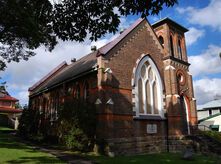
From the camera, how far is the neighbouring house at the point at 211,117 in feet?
119

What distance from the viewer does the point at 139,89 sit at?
816 inches

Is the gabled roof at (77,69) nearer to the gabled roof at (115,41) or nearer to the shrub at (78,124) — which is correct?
the gabled roof at (115,41)

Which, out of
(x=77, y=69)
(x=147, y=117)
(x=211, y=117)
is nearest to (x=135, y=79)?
(x=147, y=117)

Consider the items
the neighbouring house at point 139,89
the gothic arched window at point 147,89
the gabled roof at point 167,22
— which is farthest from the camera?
the gabled roof at point 167,22

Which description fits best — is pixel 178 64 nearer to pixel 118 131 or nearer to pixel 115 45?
pixel 115 45

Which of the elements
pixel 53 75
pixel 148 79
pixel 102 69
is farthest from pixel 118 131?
pixel 53 75

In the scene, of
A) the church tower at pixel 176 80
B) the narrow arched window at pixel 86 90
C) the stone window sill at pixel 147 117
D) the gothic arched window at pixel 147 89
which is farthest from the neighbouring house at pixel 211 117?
the narrow arched window at pixel 86 90

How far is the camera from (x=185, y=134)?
929 inches

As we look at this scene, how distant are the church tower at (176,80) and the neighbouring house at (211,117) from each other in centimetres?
831

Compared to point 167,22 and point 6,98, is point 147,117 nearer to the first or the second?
point 167,22

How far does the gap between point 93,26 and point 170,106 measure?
16843 millimetres

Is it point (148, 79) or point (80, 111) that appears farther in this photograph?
point (148, 79)

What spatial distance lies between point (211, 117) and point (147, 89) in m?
20.7

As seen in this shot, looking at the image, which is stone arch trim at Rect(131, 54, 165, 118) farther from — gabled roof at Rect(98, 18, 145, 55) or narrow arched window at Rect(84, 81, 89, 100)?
narrow arched window at Rect(84, 81, 89, 100)
